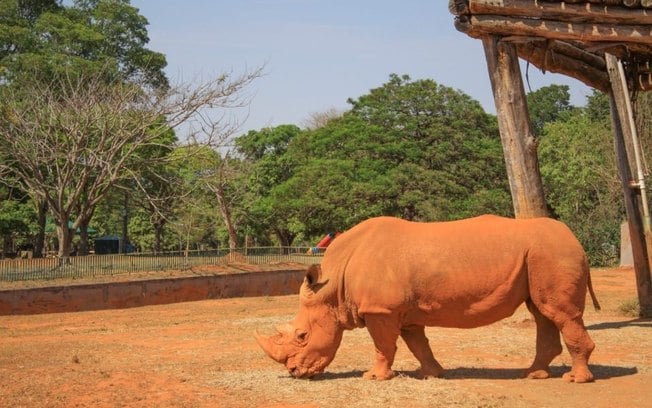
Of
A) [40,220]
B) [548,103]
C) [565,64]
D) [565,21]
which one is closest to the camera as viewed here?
[565,21]

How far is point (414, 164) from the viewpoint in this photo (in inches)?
1591

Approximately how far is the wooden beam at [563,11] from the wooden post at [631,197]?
16.7 feet

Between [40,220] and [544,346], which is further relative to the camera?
[40,220]

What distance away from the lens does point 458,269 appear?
9445 millimetres

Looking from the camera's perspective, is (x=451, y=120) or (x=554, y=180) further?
(x=554, y=180)

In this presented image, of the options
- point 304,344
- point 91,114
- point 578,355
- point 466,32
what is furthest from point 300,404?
point 91,114

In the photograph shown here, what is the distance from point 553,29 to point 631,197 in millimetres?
A: 6040

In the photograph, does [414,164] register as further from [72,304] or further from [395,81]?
[72,304]

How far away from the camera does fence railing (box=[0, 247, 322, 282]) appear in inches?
957

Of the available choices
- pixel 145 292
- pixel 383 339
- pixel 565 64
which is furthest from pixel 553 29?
pixel 145 292

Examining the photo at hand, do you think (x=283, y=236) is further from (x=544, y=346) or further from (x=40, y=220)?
(x=544, y=346)

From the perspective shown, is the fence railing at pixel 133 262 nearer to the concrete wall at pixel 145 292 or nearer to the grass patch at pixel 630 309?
the concrete wall at pixel 145 292

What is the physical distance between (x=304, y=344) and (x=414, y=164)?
102 ft

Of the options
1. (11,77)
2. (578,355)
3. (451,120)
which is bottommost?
(578,355)
